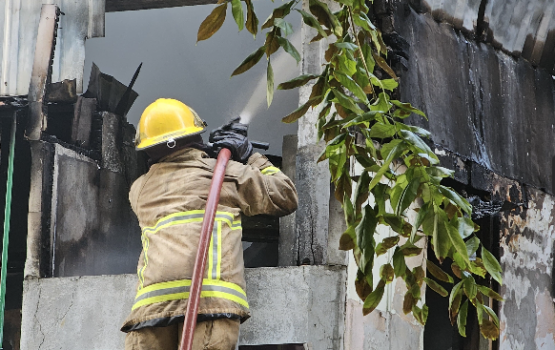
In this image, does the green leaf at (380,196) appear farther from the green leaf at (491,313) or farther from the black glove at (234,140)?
the black glove at (234,140)

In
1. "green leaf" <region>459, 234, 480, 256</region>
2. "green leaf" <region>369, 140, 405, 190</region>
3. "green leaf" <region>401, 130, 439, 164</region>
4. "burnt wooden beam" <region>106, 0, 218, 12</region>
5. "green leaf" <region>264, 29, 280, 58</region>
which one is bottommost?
"green leaf" <region>459, 234, 480, 256</region>

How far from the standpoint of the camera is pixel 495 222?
21.9 feet

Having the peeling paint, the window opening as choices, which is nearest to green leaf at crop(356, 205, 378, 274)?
the window opening

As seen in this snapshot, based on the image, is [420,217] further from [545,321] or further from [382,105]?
[545,321]

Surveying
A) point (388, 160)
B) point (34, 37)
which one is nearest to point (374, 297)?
point (388, 160)

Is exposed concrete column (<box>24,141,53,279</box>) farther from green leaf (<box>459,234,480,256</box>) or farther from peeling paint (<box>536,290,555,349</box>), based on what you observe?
green leaf (<box>459,234,480,256</box>)

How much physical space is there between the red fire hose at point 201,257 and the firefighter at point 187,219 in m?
0.14

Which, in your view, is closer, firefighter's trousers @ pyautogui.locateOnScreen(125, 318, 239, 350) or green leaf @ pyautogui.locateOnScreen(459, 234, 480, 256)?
Result: green leaf @ pyautogui.locateOnScreen(459, 234, 480, 256)

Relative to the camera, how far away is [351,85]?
1920 mm

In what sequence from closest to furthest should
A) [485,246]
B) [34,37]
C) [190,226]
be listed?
[190,226], [34,37], [485,246]

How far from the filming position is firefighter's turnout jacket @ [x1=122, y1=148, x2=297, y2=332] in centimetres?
438

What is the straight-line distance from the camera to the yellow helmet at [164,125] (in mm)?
4848

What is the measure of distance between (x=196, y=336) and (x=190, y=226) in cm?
59

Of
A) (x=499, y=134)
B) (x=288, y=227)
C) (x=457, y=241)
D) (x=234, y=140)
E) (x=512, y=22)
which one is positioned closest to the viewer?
(x=457, y=241)
